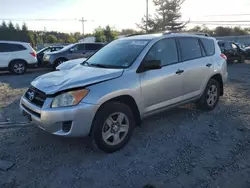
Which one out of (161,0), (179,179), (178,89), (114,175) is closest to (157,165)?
(179,179)

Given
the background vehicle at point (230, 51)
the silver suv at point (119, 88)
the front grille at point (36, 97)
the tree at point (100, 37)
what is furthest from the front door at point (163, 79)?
the tree at point (100, 37)

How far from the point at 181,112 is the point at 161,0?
3998 centimetres

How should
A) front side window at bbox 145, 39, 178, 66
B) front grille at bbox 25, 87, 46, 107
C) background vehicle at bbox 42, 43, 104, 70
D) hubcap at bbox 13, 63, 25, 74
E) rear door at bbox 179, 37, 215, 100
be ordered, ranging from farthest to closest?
1. background vehicle at bbox 42, 43, 104, 70
2. hubcap at bbox 13, 63, 25, 74
3. rear door at bbox 179, 37, 215, 100
4. front side window at bbox 145, 39, 178, 66
5. front grille at bbox 25, 87, 46, 107

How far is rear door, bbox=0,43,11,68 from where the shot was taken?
12.3 m

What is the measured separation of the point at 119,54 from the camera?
177 inches

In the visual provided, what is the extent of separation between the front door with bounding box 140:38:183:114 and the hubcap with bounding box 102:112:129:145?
0.47 meters

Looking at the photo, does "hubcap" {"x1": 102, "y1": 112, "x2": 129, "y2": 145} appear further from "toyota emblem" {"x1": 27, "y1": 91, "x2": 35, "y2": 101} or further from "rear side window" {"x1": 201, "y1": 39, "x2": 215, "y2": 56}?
"rear side window" {"x1": 201, "y1": 39, "x2": 215, "y2": 56}

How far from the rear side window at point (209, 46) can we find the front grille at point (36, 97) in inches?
141

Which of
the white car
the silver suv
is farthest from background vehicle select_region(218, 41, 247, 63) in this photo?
the silver suv

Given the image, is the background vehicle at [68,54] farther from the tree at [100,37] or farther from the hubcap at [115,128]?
the tree at [100,37]

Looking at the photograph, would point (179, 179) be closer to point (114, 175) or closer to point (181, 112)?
point (114, 175)

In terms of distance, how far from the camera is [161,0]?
42.1m

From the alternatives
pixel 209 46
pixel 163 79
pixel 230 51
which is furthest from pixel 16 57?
pixel 230 51

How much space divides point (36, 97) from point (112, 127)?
47.2 inches
